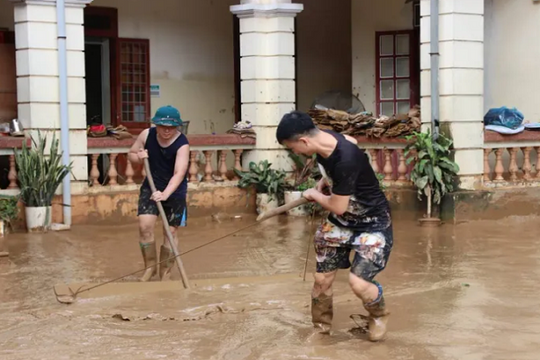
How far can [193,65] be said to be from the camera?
51.4ft

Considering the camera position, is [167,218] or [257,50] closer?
[167,218]

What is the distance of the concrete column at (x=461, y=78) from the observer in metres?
12.0

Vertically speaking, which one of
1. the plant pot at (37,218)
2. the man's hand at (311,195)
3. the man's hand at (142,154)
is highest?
the man's hand at (142,154)

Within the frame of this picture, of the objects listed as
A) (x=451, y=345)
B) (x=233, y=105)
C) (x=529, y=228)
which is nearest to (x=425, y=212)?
(x=529, y=228)

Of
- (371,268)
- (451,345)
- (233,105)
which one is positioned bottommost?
(451,345)

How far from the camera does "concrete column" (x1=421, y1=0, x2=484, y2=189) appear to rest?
39.3ft

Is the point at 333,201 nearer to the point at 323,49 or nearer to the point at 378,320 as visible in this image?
the point at 378,320

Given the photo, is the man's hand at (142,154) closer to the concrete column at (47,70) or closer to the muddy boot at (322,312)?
the muddy boot at (322,312)

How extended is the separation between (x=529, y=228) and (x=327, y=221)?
618 cm

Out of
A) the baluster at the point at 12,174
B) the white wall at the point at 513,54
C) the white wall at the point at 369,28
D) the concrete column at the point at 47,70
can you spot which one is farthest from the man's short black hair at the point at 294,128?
the white wall at the point at 369,28

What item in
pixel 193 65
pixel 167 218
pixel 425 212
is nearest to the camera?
pixel 167 218

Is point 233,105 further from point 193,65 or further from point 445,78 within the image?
point 445,78

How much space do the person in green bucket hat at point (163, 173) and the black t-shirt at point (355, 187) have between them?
2259 mm

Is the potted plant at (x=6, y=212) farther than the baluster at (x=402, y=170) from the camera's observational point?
No
